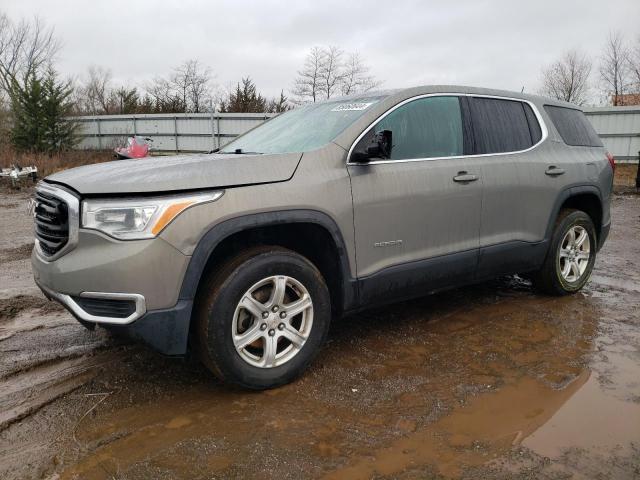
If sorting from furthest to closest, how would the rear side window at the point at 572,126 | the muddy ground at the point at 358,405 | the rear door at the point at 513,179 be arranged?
the rear side window at the point at 572,126 → the rear door at the point at 513,179 → the muddy ground at the point at 358,405

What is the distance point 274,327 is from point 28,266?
413 centimetres

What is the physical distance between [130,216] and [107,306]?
18.3 inches

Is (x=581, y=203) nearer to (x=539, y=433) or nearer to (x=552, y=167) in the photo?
(x=552, y=167)

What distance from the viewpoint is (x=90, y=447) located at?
234 cm

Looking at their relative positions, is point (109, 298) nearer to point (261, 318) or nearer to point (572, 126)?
point (261, 318)

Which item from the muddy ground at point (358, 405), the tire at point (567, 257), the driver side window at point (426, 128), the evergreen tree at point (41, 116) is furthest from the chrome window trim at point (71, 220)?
the evergreen tree at point (41, 116)

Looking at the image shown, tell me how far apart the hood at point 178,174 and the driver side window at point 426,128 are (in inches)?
27.7

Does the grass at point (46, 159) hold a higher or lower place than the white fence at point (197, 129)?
lower

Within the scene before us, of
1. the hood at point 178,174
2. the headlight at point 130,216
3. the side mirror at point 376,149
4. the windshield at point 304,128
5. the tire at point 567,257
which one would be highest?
the windshield at point 304,128

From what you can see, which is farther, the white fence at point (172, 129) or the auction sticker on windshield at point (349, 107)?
the white fence at point (172, 129)

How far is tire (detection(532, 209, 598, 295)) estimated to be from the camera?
4.45 meters

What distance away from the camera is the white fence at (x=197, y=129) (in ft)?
59.8

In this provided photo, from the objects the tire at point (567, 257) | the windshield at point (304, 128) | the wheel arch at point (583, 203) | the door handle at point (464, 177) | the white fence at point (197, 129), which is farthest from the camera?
the white fence at point (197, 129)

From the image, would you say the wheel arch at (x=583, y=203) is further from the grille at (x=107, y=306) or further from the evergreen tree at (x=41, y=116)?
the evergreen tree at (x=41, y=116)
